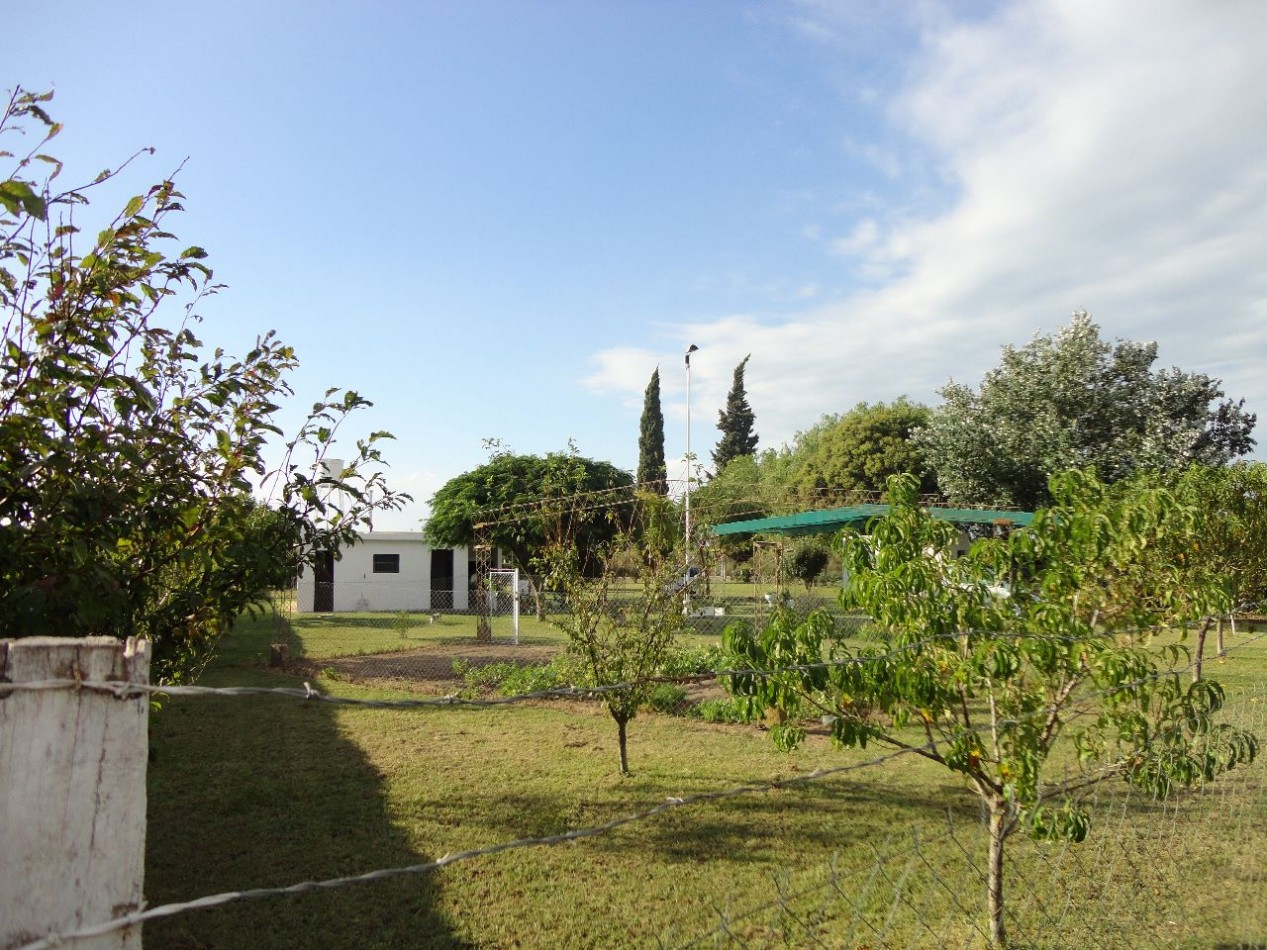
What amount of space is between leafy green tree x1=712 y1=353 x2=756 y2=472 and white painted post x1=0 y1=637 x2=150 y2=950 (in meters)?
58.2

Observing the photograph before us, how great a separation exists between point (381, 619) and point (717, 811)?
2197 cm

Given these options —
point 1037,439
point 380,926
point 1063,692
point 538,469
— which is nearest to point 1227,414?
point 1037,439

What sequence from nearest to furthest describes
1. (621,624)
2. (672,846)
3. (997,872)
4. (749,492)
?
(997,872) < (672,846) < (621,624) < (749,492)

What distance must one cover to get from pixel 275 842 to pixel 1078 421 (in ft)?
77.3

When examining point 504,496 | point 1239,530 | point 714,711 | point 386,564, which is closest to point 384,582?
point 386,564

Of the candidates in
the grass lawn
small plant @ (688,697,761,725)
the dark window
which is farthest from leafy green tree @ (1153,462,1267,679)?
the dark window

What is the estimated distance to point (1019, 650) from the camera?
136 inches

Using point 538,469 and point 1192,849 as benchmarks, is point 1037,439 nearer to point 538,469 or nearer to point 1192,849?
point 538,469

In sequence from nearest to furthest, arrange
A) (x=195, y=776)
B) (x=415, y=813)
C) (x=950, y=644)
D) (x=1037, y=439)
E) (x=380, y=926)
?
(x=950, y=644) < (x=380, y=926) < (x=415, y=813) < (x=195, y=776) < (x=1037, y=439)

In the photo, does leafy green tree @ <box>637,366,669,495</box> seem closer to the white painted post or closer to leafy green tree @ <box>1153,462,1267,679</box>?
leafy green tree @ <box>1153,462,1267,679</box>

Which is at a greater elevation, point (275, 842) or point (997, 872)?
point (997, 872)

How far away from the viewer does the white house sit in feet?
99.9

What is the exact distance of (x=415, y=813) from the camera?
6434 mm

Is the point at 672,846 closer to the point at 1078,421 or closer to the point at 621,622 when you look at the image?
the point at 621,622
